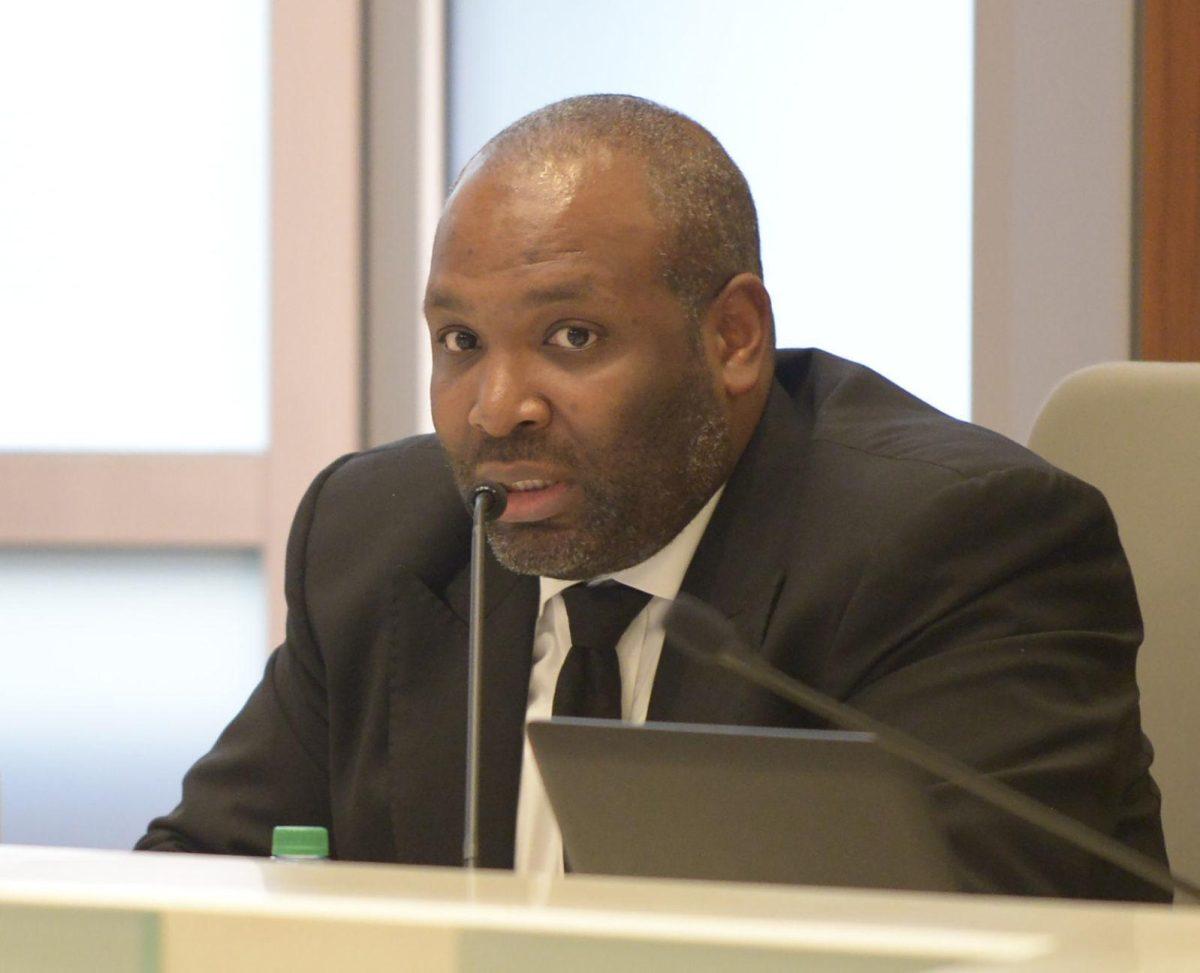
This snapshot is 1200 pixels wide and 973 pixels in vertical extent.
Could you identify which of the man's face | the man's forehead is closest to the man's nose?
the man's face

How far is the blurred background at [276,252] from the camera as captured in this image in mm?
2477

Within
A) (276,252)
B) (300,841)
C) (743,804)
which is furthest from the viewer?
(276,252)

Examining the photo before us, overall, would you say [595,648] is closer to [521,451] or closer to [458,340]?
[521,451]

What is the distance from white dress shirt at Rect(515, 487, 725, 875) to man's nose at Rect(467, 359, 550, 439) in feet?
0.58

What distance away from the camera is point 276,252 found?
8.54 feet

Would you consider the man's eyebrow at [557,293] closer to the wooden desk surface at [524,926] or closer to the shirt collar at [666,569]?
→ the shirt collar at [666,569]

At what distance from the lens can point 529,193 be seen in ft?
4.96

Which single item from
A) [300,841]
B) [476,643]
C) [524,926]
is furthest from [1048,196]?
[524,926]

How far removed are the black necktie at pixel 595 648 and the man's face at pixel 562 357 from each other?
1.2 inches

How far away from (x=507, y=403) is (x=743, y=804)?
24.8 inches

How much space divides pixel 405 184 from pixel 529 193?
1.16 m

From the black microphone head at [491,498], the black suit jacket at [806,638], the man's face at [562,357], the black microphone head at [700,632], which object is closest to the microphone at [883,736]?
the black microphone head at [700,632]

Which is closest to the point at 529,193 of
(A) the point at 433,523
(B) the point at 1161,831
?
(A) the point at 433,523

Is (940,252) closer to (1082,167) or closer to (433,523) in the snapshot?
(1082,167)
